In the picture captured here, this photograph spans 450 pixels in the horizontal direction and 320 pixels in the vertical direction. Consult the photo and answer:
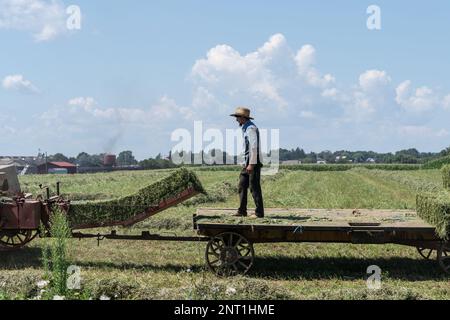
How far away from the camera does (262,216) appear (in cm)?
935

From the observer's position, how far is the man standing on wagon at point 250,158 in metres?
9.05

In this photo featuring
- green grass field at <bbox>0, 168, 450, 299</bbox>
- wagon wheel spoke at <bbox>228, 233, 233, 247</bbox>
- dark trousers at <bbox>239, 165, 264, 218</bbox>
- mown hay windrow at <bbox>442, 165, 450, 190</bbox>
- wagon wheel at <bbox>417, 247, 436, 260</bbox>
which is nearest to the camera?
green grass field at <bbox>0, 168, 450, 299</bbox>

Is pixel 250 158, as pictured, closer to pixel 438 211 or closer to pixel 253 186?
pixel 253 186

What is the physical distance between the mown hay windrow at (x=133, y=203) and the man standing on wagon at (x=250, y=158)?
89 centimetres

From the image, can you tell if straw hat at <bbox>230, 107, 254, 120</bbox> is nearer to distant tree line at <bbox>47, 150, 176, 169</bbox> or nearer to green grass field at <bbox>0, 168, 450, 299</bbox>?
green grass field at <bbox>0, 168, 450, 299</bbox>

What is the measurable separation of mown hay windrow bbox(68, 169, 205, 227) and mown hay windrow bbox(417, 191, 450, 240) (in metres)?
4.10

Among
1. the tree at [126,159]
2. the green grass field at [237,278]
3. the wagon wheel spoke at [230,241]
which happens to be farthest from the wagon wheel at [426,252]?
the tree at [126,159]

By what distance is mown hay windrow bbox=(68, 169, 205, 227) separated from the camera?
30.6 ft

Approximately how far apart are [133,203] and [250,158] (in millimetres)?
2414

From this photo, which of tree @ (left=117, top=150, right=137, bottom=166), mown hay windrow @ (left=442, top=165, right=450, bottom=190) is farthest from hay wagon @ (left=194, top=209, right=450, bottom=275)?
tree @ (left=117, top=150, right=137, bottom=166)

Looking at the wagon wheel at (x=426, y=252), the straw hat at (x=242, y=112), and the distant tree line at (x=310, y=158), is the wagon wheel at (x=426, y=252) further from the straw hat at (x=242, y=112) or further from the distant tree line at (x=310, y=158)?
the distant tree line at (x=310, y=158)

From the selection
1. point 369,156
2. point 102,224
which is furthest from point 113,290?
point 369,156

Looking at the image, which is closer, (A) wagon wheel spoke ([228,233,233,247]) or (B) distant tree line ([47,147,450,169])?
(A) wagon wheel spoke ([228,233,233,247])
